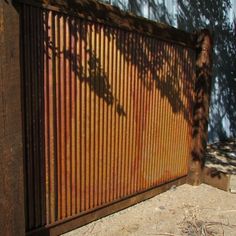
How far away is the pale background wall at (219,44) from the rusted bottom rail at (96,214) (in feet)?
10.5

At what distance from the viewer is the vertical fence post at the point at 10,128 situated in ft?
8.12

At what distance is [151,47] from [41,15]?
4.97 feet

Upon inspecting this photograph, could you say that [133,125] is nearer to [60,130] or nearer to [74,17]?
[60,130]

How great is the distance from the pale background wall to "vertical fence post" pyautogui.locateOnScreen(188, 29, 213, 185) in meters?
1.75

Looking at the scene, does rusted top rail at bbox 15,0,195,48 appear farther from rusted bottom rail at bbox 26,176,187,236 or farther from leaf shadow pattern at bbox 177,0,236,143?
leaf shadow pattern at bbox 177,0,236,143

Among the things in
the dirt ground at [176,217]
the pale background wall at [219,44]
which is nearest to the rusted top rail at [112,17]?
the dirt ground at [176,217]

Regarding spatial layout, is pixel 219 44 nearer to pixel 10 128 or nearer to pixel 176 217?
pixel 176 217

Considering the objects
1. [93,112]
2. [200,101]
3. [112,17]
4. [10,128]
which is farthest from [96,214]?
[200,101]

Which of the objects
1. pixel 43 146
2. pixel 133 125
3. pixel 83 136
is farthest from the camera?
pixel 133 125

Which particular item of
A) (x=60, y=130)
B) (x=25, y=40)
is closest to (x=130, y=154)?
(x=60, y=130)

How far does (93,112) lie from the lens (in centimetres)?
342

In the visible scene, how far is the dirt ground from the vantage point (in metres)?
3.48

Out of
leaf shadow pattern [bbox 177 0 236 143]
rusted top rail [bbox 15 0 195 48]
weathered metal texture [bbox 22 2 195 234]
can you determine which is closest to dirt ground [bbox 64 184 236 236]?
weathered metal texture [bbox 22 2 195 234]

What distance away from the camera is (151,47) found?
4.00 metres
